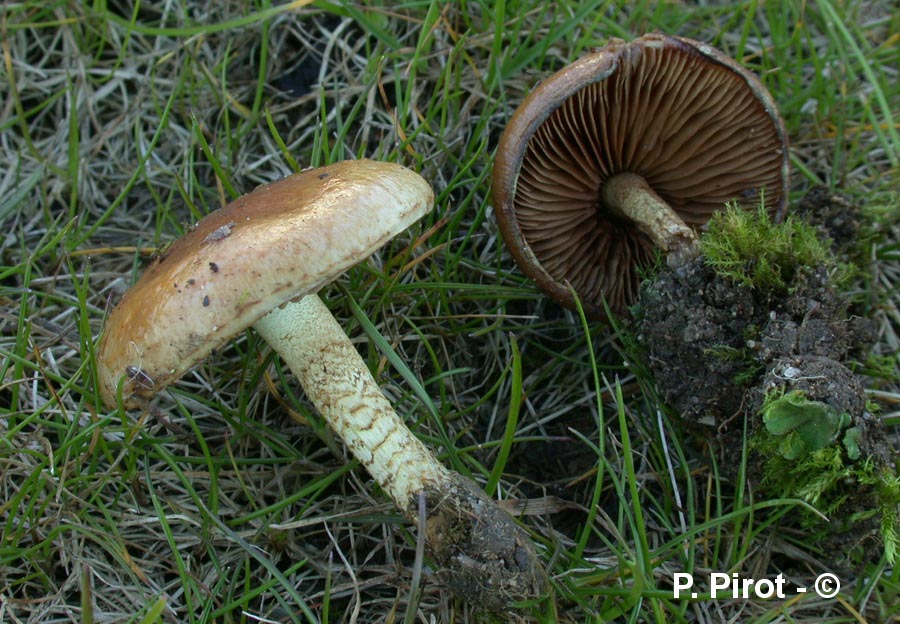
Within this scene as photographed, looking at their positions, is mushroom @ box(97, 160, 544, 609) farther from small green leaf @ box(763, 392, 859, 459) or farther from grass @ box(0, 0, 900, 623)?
small green leaf @ box(763, 392, 859, 459)

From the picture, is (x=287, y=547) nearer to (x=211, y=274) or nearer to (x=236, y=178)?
(x=211, y=274)

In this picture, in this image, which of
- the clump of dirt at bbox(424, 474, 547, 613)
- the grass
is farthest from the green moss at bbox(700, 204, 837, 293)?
the clump of dirt at bbox(424, 474, 547, 613)

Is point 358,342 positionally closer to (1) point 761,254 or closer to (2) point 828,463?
(1) point 761,254

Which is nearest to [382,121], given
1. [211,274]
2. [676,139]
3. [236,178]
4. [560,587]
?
[236,178]

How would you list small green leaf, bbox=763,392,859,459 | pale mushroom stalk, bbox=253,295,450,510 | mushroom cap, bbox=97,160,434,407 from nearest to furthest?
mushroom cap, bbox=97,160,434,407, small green leaf, bbox=763,392,859,459, pale mushroom stalk, bbox=253,295,450,510

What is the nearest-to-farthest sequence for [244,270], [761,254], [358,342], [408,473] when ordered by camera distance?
[244,270], [408,473], [761,254], [358,342]
